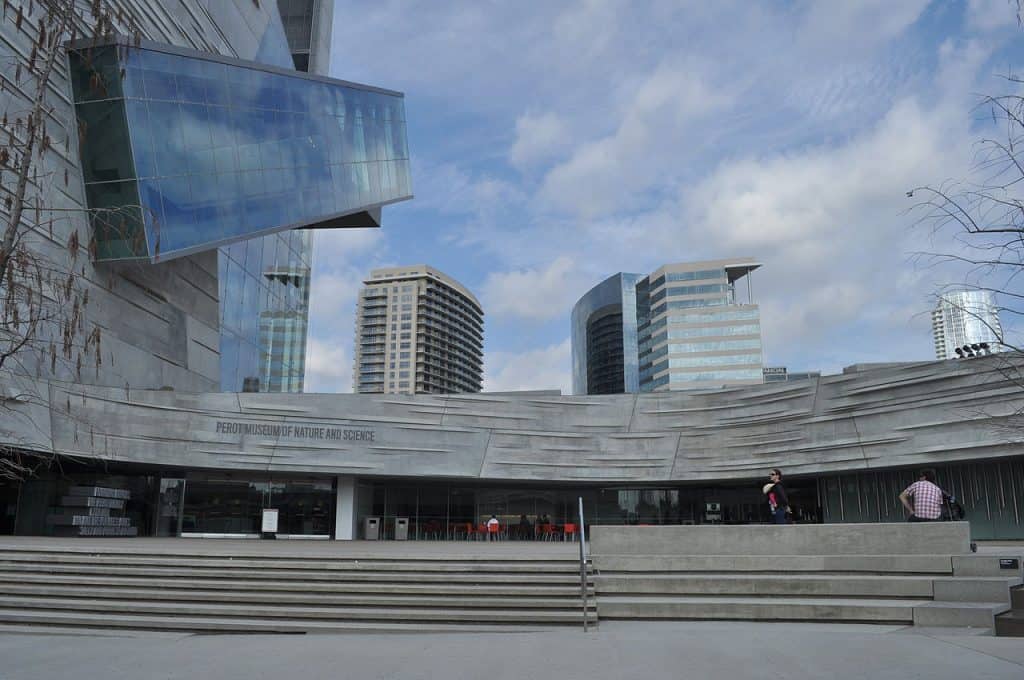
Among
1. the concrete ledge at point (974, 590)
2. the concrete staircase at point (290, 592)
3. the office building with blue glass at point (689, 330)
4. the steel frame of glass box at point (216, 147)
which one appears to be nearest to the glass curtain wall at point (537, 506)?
the steel frame of glass box at point (216, 147)

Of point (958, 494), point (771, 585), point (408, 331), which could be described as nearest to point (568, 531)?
point (958, 494)

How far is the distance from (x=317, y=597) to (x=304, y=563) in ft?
4.98

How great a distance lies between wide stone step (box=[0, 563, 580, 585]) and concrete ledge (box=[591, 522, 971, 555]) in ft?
4.09

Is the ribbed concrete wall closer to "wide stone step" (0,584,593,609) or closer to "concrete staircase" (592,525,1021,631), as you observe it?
"wide stone step" (0,584,593,609)

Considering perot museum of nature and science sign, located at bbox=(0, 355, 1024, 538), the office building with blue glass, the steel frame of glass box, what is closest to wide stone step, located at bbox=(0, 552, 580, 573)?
the steel frame of glass box

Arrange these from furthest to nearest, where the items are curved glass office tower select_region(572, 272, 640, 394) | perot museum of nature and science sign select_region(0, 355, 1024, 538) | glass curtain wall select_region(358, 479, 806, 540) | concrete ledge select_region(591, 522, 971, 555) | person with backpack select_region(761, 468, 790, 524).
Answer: curved glass office tower select_region(572, 272, 640, 394)
glass curtain wall select_region(358, 479, 806, 540)
perot museum of nature and science sign select_region(0, 355, 1024, 538)
person with backpack select_region(761, 468, 790, 524)
concrete ledge select_region(591, 522, 971, 555)

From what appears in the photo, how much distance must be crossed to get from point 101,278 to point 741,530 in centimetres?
2435

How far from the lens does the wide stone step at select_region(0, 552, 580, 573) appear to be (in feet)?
44.9

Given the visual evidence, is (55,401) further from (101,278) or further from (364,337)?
(364,337)

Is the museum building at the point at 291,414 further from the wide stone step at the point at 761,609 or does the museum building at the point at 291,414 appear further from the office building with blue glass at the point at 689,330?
the office building with blue glass at the point at 689,330

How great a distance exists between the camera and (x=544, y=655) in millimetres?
9148

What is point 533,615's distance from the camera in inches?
471

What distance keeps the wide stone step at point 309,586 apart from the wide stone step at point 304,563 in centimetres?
52

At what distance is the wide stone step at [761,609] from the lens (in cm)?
1141
